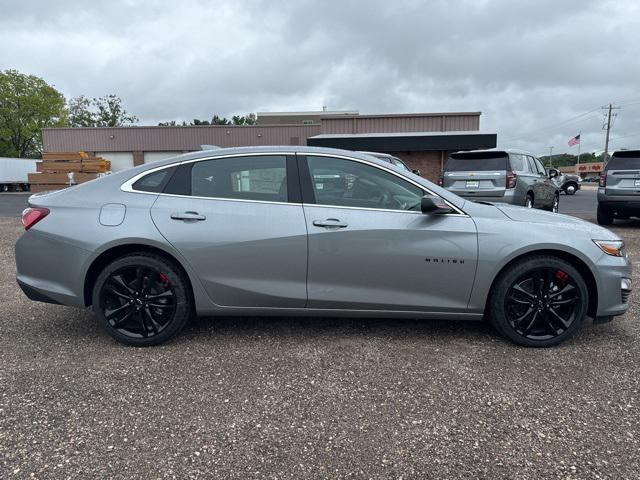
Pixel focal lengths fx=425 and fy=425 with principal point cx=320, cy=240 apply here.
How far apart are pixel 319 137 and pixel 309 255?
18573mm

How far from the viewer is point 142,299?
129 inches

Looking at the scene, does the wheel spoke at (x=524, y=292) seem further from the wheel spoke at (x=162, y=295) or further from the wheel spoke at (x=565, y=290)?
the wheel spoke at (x=162, y=295)

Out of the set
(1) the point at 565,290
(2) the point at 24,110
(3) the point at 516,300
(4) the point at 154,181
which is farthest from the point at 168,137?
(2) the point at 24,110

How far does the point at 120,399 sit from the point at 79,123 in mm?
71542

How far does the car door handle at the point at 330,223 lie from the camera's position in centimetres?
318

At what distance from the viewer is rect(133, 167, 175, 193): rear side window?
3.35 metres

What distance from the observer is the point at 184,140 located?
2862cm

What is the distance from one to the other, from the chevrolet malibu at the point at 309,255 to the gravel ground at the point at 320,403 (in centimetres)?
28

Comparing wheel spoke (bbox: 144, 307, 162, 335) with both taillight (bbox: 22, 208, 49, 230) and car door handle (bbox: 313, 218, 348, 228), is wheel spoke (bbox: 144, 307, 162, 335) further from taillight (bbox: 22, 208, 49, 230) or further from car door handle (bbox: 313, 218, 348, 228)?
car door handle (bbox: 313, 218, 348, 228)

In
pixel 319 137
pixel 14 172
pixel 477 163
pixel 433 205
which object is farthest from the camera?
pixel 14 172

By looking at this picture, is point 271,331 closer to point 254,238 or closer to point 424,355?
point 254,238

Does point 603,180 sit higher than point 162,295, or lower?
higher

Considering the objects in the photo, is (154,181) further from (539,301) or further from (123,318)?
(539,301)

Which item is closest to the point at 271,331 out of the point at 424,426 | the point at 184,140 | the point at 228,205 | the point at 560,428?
Result: the point at 228,205
